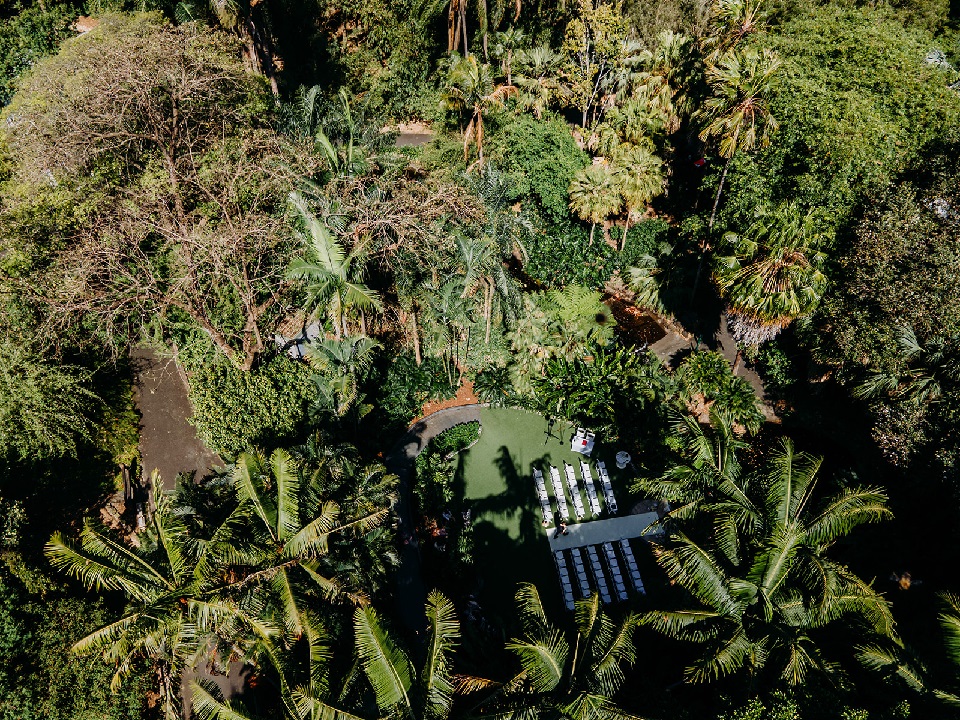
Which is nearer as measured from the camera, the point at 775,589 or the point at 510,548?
the point at 775,589

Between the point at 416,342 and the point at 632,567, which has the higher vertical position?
the point at 416,342

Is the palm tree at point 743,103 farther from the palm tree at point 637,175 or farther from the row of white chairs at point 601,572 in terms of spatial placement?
the row of white chairs at point 601,572

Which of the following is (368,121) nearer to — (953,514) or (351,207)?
(351,207)

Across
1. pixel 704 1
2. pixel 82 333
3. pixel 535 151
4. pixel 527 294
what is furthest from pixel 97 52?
pixel 704 1

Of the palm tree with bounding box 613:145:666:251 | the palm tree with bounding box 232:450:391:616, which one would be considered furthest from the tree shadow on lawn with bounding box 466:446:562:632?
the palm tree with bounding box 613:145:666:251

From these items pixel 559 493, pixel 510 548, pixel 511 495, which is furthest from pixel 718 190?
pixel 510 548

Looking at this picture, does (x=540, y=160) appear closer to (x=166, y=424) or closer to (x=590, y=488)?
(x=590, y=488)

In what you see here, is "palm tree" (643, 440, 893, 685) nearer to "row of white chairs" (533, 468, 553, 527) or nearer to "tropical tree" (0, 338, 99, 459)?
"row of white chairs" (533, 468, 553, 527)
